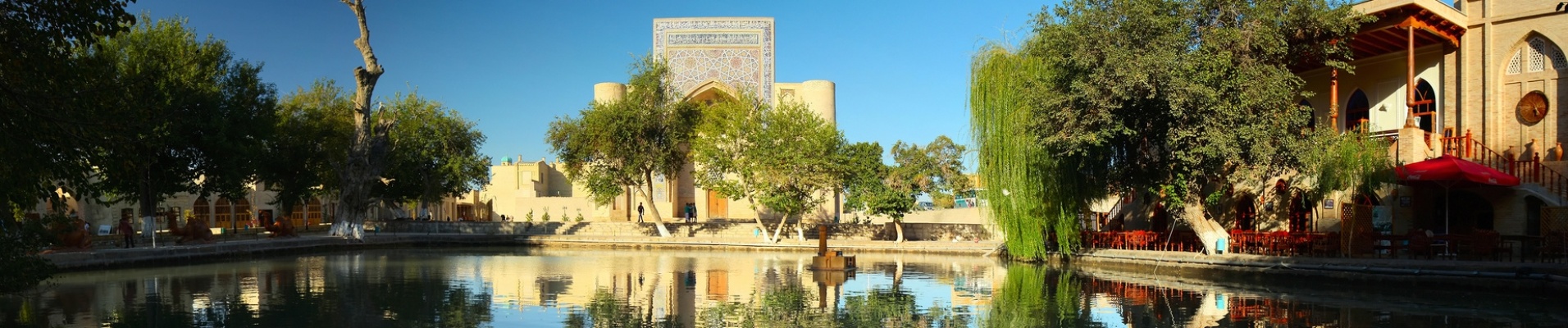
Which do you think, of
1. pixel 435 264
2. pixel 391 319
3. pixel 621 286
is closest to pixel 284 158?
pixel 435 264

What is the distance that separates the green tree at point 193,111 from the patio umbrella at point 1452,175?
2092 centimetres

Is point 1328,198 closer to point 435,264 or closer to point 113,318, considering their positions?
point 435,264

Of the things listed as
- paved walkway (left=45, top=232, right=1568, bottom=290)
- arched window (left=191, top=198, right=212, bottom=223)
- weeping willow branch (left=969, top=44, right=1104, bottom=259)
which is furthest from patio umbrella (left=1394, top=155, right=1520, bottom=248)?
arched window (left=191, top=198, right=212, bottom=223)

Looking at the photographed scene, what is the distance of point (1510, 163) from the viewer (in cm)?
1758

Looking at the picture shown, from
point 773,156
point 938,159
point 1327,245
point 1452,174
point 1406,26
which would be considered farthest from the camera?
point 938,159

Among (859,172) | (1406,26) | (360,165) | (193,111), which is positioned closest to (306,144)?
(360,165)

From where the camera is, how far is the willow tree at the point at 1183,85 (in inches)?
627

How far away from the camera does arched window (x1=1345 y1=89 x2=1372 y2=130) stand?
856 inches

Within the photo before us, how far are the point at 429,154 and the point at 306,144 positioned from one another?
452 cm

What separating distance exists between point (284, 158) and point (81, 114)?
2043 cm

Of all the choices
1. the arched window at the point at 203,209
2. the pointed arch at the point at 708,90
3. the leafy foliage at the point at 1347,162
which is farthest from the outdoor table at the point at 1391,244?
the arched window at the point at 203,209

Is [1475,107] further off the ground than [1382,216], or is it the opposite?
[1475,107]

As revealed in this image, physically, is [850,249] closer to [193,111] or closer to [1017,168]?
[1017,168]

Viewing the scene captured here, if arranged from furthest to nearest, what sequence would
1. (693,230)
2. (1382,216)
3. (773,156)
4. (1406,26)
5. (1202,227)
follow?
1. (693,230)
2. (773,156)
3. (1202,227)
4. (1382,216)
5. (1406,26)
